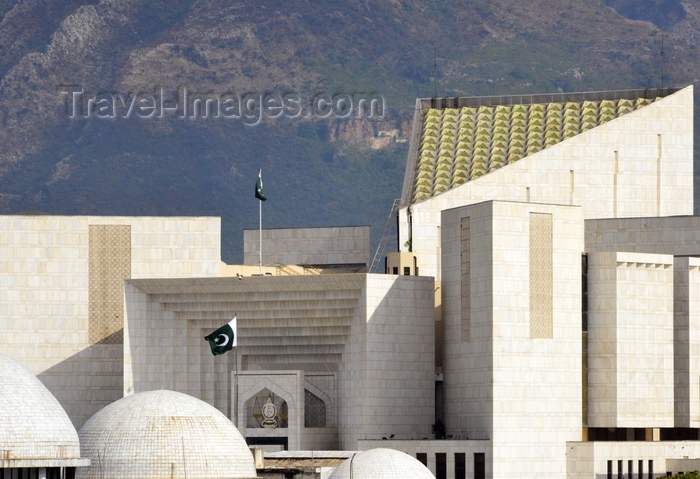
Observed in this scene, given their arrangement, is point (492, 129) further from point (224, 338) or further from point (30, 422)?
point (30, 422)

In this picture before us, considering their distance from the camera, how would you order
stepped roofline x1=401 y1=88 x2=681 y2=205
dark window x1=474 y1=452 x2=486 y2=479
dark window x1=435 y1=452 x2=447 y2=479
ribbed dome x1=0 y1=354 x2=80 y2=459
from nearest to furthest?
ribbed dome x1=0 y1=354 x2=80 y2=459
dark window x1=474 y1=452 x2=486 y2=479
dark window x1=435 y1=452 x2=447 y2=479
stepped roofline x1=401 y1=88 x2=681 y2=205

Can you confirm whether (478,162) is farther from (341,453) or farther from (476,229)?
(341,453)

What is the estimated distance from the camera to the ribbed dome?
66.8 m

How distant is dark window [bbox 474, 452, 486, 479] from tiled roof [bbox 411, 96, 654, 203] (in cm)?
2306

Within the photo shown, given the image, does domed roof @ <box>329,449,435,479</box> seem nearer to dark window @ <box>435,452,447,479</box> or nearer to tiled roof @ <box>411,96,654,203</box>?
dark window @ <box>435,452,447,479</box>

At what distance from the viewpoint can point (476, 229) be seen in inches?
4060

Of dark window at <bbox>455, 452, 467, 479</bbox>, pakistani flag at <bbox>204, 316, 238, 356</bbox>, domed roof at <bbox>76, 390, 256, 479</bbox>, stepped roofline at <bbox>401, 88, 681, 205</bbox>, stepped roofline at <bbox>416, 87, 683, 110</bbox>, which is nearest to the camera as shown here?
domed roof at <bbox>76, 390, 256, 479</bbox>

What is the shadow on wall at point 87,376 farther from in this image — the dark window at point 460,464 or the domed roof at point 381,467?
the domed roof at point 381,467

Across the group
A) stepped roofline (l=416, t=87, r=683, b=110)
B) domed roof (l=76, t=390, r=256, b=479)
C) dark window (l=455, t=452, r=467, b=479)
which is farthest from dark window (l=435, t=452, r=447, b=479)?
stepped roofline (l=416, t=87, r=683, b=110)

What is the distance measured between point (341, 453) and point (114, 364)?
678 inches

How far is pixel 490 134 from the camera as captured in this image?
125 m

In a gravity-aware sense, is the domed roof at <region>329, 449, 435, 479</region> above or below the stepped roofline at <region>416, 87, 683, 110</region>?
below

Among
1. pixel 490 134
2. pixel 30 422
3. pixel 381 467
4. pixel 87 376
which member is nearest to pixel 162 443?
pixel 30 422

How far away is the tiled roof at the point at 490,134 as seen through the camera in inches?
4803
